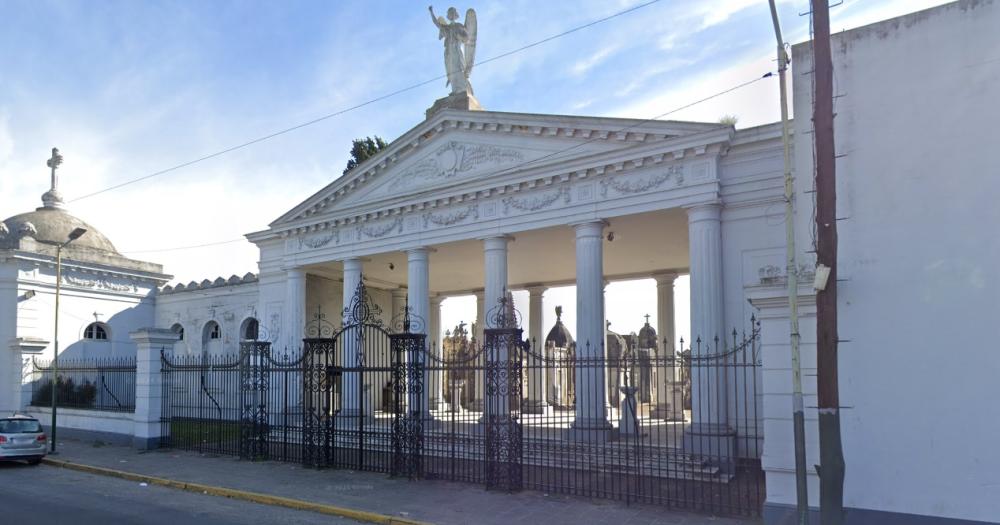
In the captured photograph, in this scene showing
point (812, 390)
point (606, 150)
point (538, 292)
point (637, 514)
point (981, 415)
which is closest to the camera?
point (981, 415)

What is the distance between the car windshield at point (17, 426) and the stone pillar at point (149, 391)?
229 centimetres

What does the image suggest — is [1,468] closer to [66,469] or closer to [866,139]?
[66,469]

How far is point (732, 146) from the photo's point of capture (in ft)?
50.6

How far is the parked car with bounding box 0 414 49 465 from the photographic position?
15555 mm

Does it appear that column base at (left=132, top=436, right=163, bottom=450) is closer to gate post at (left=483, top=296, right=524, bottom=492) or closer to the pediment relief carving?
the pediment relief carving

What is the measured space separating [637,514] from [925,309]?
463 cm

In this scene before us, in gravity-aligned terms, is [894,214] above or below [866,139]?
below

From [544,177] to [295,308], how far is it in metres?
10.7

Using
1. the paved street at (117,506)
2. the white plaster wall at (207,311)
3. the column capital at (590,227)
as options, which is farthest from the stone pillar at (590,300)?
the white plaster wall at (207,311)

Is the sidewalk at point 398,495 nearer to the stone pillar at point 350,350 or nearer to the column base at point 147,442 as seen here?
the column base at point 147,442

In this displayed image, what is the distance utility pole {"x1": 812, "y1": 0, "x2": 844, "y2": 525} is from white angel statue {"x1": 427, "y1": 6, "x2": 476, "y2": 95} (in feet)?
45.1

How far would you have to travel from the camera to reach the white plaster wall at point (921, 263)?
781cm

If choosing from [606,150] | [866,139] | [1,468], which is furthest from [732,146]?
[1,468]

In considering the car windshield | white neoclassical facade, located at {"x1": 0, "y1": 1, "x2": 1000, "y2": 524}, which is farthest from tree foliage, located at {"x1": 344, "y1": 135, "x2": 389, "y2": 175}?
the car windshield
